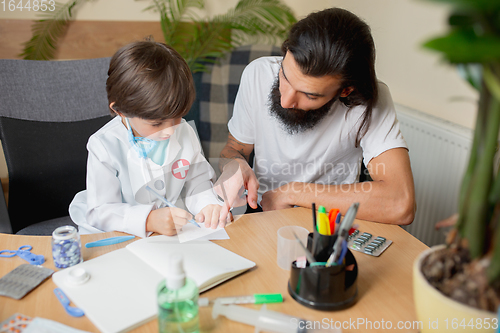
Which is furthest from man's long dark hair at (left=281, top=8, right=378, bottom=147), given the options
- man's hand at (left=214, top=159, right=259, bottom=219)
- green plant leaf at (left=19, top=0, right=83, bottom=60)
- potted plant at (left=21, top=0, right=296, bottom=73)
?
green plant leaf at (left=19, top=0, right=83, bottom=60)

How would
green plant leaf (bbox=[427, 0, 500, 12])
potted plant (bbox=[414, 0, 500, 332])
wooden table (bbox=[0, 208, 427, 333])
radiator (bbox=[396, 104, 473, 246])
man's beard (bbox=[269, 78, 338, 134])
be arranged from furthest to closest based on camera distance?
radiator (bbox=[396, 104, 473, 246])
man's beard (bbox=[269, 78, 338, 134])
wooden table (bbox=[0, 208, 427, 333])
potted plant (bbox=[414, 0, 500, 332])
green plant leaf (bbox=[427, 0, 500, 12])

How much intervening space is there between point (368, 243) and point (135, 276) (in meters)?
0.54

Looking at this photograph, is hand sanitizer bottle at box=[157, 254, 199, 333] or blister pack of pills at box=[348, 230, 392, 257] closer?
hand sanitizer bottle at box=[157, 254, 199, 333]

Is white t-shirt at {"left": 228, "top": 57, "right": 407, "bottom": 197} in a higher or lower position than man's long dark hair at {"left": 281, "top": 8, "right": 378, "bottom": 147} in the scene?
lower

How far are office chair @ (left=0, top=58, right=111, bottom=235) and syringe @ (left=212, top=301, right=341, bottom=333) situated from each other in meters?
0.89

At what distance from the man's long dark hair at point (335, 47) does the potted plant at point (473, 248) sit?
69 centimetres

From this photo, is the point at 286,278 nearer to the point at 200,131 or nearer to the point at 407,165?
the point at 407,165

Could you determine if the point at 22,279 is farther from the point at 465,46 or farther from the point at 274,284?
the point at 465,46

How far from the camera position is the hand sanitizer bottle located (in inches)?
22.4

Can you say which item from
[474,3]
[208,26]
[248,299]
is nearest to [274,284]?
[248,299]

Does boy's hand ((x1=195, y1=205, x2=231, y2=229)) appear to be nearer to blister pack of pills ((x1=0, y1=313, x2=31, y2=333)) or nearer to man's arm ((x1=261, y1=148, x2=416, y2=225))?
man's arm ((x1=261, y1=148, x2=416, y2=225))

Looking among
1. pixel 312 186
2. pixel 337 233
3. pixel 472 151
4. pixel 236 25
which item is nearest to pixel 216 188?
pixel 312 186

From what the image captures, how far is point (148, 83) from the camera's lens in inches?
41.9

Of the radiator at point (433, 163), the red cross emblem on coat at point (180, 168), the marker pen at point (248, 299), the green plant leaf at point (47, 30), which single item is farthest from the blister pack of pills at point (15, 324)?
the green plant leaf at point (47, 30)
